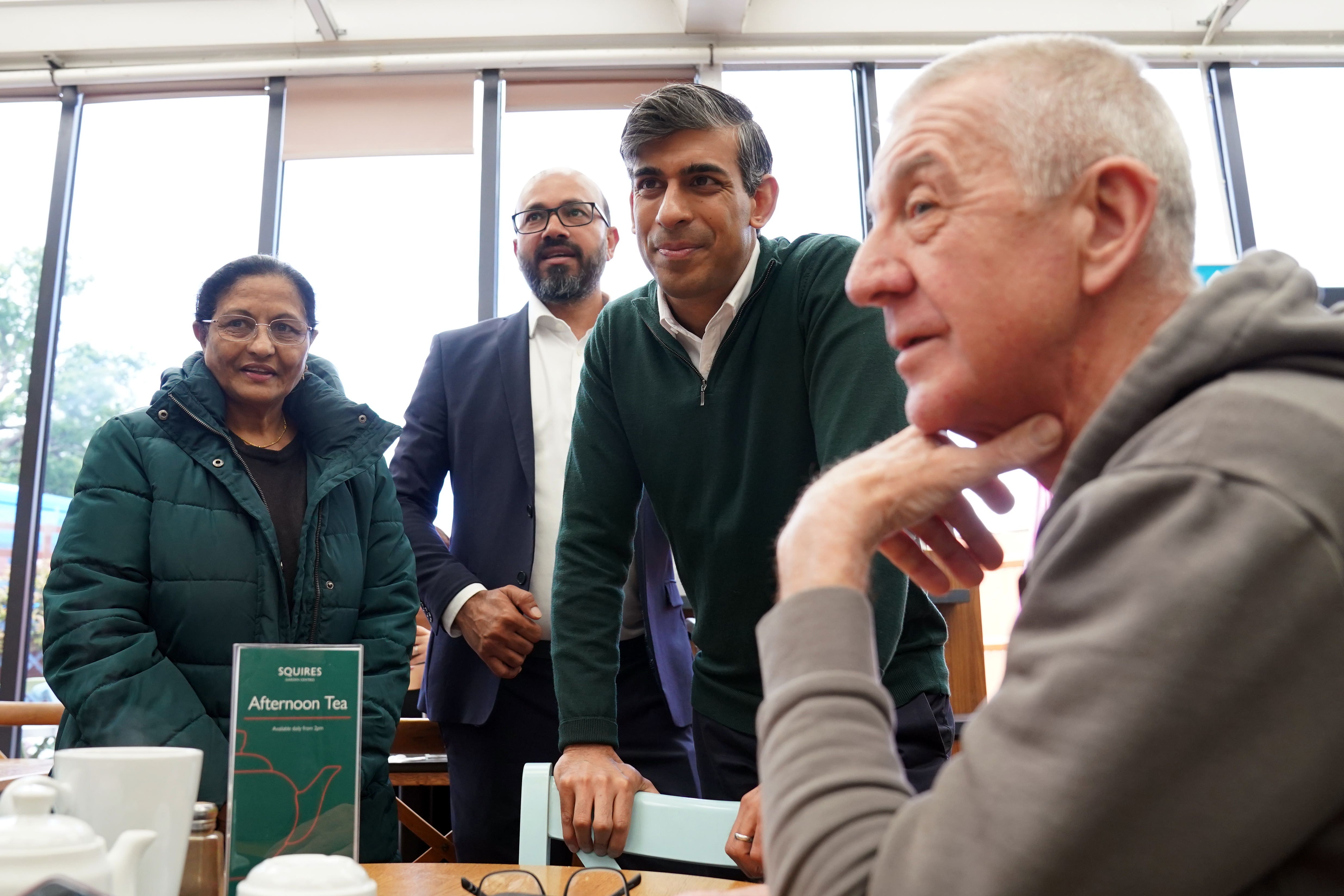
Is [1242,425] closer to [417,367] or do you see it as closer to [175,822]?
[175,822]

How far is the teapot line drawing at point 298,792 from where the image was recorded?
0.90 m

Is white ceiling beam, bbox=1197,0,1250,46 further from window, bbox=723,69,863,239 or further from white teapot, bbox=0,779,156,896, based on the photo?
white teapot, bbox=0,779,156,896

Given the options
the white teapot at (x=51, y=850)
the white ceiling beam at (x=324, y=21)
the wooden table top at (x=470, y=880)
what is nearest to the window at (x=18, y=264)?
the white ceiling beam at (x=324, y=21)

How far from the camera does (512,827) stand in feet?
7.31

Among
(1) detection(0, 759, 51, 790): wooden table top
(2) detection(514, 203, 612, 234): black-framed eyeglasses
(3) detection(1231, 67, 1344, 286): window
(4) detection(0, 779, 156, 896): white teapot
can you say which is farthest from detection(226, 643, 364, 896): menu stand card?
(3) detection(1231, 67, 1344, 286): window

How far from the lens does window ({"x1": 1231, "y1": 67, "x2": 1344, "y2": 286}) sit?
5.01 meters

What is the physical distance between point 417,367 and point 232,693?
3906mm

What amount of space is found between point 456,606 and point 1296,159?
4876mm

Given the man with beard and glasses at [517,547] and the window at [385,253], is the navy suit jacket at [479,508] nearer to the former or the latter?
the man with beard and glasses at [517,547]

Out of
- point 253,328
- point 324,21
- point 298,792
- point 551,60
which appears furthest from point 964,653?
point 324,21

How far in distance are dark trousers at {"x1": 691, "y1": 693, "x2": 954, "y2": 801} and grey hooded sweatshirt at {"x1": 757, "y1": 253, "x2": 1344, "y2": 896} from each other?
0.92 metres

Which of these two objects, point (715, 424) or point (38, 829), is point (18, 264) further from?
point (38, 829)

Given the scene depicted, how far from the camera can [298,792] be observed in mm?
905

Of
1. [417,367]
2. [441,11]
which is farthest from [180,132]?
[417,367]
